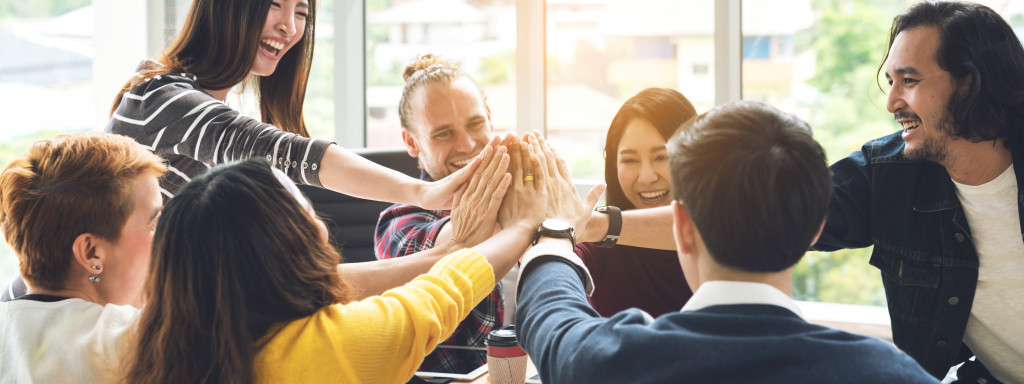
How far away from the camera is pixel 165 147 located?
1.76 metres

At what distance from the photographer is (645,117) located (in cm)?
235

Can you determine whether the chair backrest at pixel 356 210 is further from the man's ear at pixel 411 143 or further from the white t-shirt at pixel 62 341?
the white t-shirt at pixel 62 341

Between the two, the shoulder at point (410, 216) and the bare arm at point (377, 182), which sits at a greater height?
the bare arm at point (377, 182)

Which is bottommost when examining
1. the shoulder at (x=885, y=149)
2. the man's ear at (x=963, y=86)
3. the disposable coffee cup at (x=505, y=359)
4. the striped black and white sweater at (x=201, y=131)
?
the disposable coffee cup at (x=505, y=359)

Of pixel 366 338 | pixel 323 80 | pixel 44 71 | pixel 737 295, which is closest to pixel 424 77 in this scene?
pixel 366 338

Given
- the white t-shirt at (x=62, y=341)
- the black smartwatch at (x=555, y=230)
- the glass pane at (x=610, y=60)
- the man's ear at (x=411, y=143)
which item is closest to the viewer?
the white t-shirt at (x=62, y=341)

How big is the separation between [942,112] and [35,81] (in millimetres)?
4025

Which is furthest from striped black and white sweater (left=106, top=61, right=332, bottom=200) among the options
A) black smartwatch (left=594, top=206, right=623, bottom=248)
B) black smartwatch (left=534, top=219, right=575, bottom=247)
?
black smartwatch (left=594, top=206, right=623, bottom=248)

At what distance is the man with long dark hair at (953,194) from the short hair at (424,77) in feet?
3.67

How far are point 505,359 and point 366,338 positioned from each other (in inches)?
16.9

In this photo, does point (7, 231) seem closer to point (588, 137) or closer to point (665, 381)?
point (665, 381)

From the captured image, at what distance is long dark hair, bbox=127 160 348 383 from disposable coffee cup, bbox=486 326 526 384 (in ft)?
1.51

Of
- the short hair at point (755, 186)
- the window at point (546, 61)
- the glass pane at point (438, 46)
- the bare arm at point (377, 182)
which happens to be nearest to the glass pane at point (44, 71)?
the window at point (546, 61)

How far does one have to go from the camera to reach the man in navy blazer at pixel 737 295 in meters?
0.96
